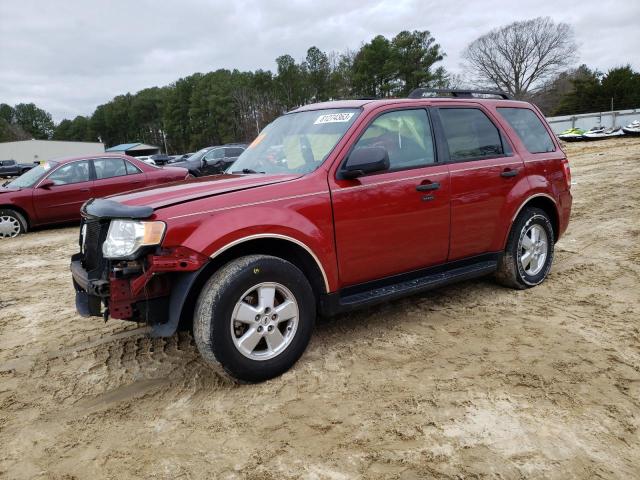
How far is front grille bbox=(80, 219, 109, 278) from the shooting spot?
315cm

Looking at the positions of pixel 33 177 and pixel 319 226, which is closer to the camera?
pixel 319 226

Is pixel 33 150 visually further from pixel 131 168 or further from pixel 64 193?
pixel 64 193

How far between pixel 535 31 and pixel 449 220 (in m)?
60.7

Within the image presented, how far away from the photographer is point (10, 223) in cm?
935

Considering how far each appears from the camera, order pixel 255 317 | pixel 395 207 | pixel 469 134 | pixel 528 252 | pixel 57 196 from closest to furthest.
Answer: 1. pixel 255 317
2. pixel 395 207
3. pixel 469 134
4. pixel 528 252
5. pixel 57 196

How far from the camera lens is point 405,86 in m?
54.1

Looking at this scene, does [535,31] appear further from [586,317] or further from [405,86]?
[586,317]

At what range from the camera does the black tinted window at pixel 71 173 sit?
31.7ft

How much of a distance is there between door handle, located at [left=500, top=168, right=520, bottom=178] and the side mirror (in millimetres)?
1543

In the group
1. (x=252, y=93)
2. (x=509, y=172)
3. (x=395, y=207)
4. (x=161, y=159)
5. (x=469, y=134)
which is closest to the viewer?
(x=395, y=207)

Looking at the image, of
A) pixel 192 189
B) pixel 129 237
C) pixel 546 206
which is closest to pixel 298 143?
pixel 192 189

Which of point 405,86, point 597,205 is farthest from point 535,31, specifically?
point 597,205

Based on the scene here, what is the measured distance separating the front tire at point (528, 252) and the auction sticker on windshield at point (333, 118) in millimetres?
2008

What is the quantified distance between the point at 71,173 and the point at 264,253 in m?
8.11
